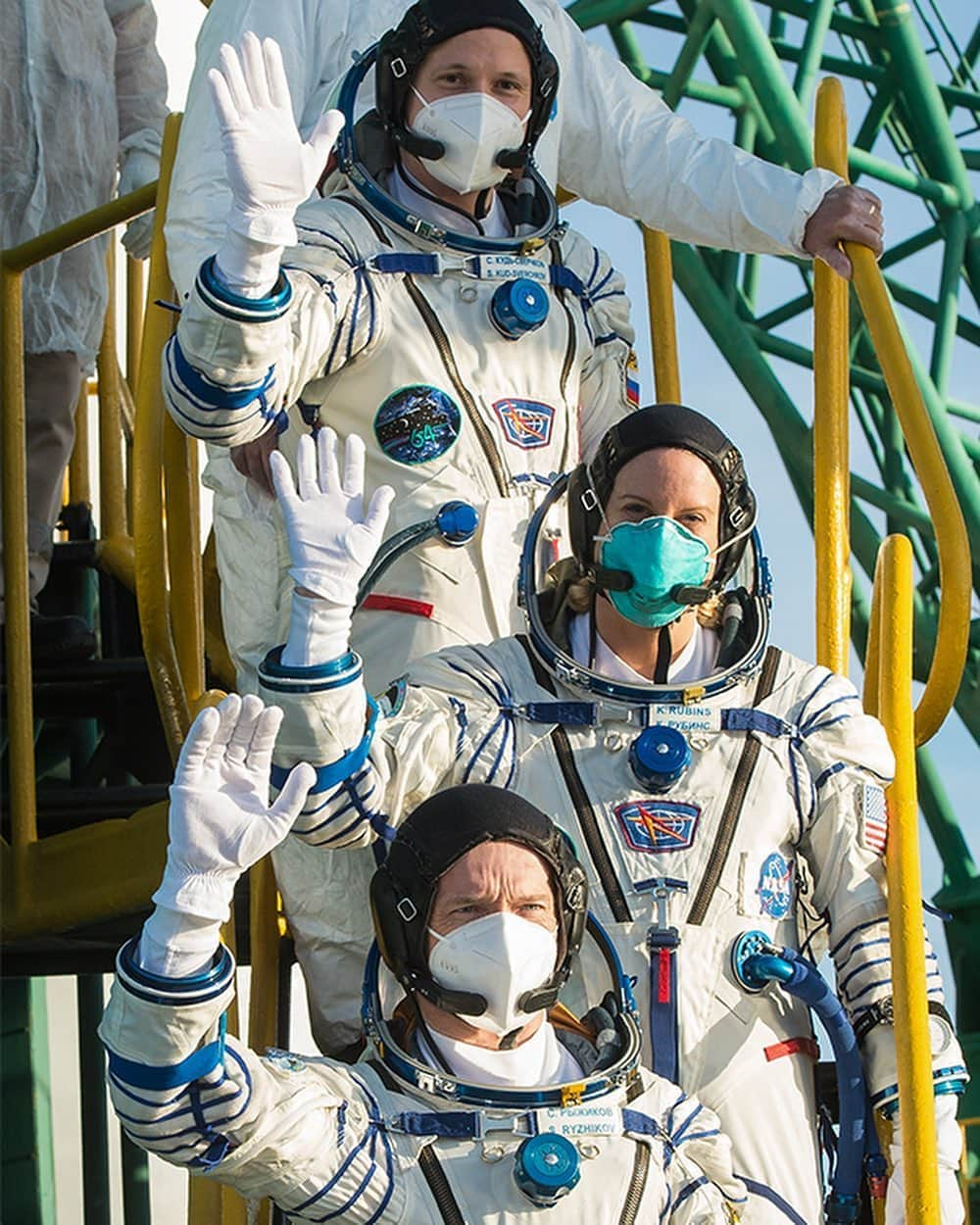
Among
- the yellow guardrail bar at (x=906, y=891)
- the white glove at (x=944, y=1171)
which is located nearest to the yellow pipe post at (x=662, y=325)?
the yellow guardrail bar at (x=906, y=891)

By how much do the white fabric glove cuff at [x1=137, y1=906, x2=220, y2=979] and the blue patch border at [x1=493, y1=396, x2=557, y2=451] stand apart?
1.40m

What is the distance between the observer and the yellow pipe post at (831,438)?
158 inches

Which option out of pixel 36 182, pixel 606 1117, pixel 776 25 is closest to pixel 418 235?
pixel 606 1117

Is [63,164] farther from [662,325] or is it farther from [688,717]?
[688,717]

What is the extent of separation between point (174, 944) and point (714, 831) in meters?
0.91

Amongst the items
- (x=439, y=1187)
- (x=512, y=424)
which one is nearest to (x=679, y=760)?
(x=439, y=1187)

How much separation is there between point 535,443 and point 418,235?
355 mm

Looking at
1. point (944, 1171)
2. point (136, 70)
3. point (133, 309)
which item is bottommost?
point (944, 1171)

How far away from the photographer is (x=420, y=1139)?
3.07 meters

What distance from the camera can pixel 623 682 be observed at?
352 cm

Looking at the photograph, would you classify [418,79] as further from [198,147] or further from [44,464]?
[44,464]

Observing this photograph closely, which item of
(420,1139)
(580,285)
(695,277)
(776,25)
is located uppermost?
(776,25)

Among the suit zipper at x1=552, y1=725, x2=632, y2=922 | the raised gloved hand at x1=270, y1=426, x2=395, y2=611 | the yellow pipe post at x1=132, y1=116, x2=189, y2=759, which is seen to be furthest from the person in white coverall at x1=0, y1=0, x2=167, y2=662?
the raised gloved hand at x1=270, y1=426, x2=395, y2=611

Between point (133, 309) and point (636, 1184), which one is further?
point (133, 309)
